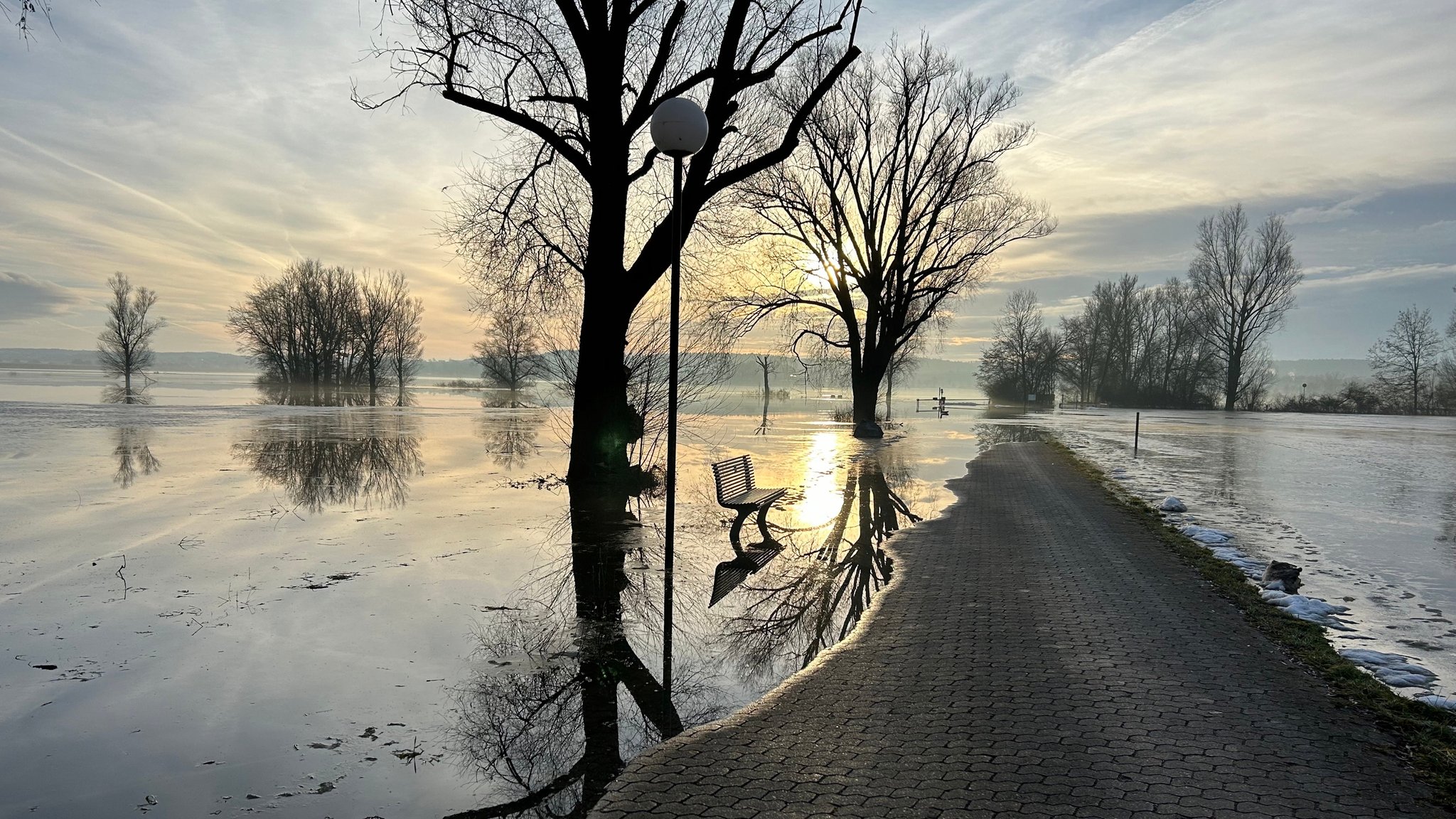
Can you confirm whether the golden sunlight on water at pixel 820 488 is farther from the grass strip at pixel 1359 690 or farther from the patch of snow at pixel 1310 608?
the patch of snow at pixel 1310 608

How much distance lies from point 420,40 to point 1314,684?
14116mm

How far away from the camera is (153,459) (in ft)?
55.5

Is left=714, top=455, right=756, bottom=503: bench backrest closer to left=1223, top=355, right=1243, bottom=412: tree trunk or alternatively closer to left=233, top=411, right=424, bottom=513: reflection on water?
left=233, top=411, right=424, bottom=513: reflection on water

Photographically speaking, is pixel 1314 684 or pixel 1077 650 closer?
pixel 1314 684

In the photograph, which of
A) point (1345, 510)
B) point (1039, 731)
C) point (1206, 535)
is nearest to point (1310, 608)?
point (1206, 535)

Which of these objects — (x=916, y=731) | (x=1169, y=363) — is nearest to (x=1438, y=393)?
(x=1169, y=363)

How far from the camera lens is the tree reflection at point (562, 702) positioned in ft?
12.8

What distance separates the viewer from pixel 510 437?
27938mm

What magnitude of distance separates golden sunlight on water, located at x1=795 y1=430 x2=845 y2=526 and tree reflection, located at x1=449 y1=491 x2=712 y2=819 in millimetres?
5016

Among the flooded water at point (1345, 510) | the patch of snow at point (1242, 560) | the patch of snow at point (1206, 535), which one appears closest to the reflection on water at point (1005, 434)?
the flooded water at point (1345, 510)

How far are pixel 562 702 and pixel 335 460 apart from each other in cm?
1566

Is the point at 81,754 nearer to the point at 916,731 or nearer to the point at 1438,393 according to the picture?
the point at 916,731

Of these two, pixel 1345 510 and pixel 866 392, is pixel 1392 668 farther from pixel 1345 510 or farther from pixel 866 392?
pixel 866 392

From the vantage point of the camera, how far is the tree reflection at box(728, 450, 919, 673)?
5945 millimetres
